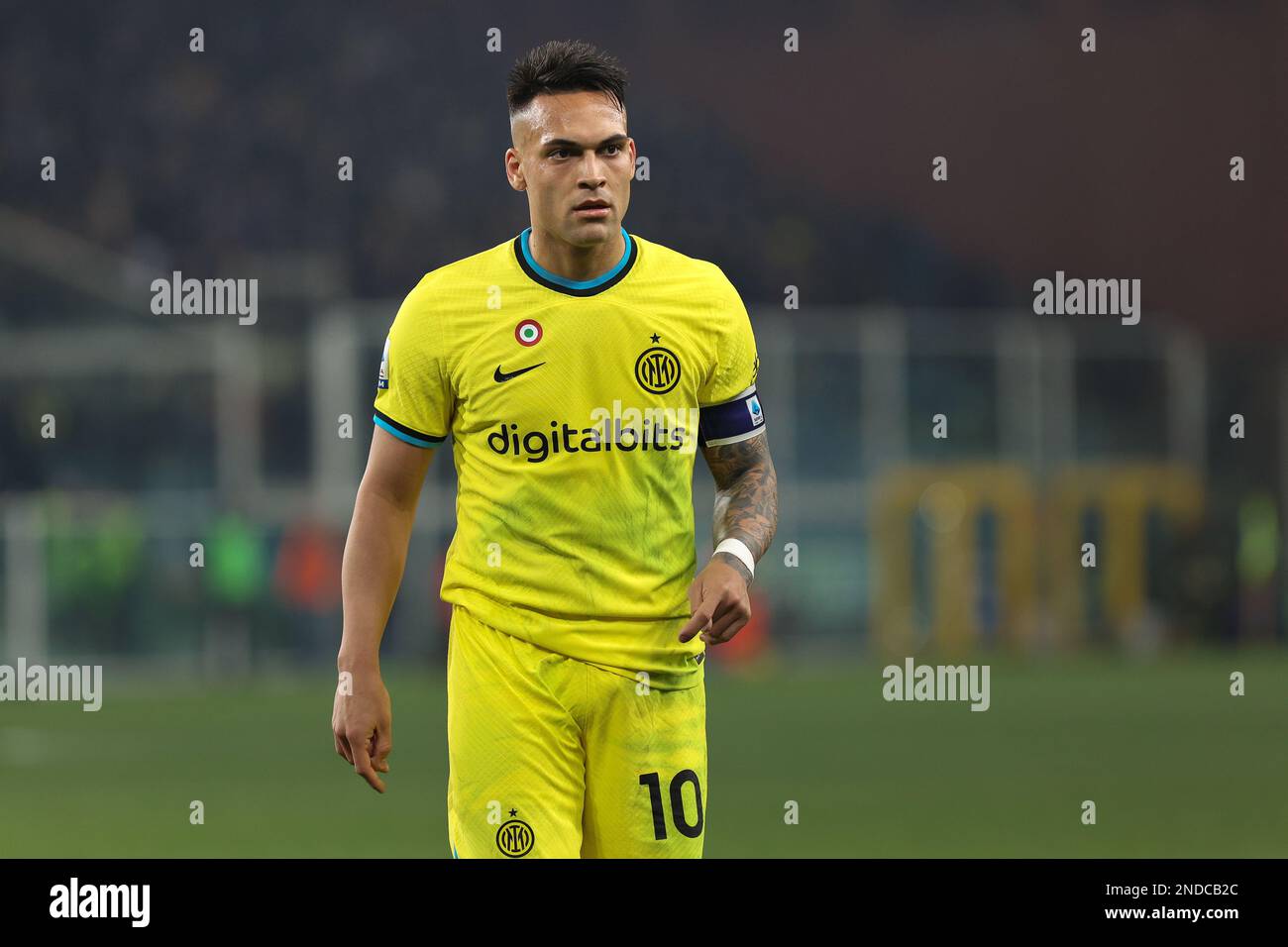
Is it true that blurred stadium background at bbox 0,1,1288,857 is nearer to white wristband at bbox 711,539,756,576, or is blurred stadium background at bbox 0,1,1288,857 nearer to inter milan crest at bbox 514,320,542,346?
white wristband at bbox 711,539,756,576

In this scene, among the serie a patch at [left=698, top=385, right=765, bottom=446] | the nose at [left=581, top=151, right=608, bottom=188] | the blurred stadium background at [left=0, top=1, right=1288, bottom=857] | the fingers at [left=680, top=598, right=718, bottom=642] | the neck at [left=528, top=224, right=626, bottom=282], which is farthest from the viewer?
the blurred stadium background at [left=0, top=1, right=1288, bottom=857]

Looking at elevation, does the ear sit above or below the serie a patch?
above

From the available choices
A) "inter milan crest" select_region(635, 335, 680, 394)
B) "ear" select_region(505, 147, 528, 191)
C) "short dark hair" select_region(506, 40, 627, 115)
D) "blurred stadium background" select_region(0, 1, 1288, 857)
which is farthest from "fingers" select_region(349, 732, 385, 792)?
"blurred stadium background" select_region(0, 1, 1288, 857)

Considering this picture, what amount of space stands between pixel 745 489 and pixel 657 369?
339 millimetres

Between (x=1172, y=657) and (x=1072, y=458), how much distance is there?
111 inches

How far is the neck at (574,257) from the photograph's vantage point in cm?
375

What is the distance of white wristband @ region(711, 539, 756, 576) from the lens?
367cm

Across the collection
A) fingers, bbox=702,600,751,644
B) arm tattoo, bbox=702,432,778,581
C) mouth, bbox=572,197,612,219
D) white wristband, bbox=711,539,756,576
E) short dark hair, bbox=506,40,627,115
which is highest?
short dark hair, bbox=506,40,627,115

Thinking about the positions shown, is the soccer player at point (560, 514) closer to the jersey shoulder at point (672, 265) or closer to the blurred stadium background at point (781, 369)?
the jersey shoulder at point (672, 265)

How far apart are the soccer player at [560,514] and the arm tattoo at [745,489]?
0.16ft

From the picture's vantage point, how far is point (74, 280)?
65.5ft

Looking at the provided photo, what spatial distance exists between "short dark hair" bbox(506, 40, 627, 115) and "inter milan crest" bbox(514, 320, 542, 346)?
0.41m
